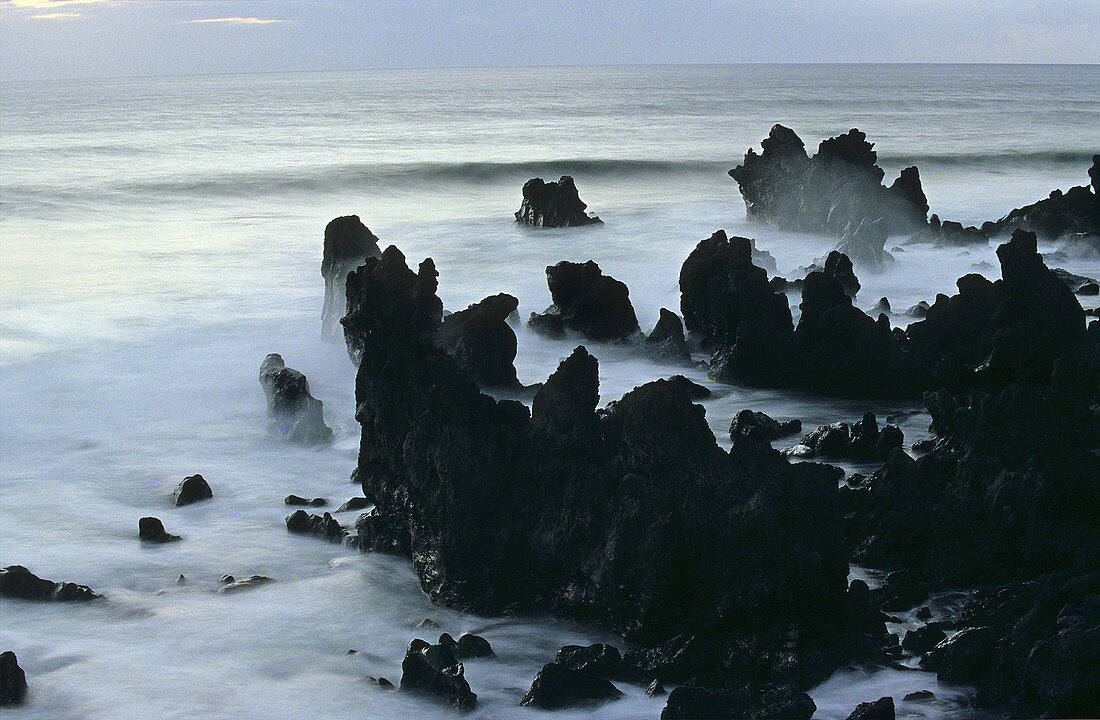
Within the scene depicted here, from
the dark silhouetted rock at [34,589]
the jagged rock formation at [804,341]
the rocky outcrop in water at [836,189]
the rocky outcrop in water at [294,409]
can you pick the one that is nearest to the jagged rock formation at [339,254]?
the rocky outcrop in water at [294,409]

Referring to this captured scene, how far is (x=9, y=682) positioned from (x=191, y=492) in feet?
9.79

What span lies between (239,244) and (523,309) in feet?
31.0

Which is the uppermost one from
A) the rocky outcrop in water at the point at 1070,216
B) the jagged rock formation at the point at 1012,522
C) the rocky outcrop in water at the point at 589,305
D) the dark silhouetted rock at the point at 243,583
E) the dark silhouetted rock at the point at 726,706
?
the rocky outcrop in water at the point at 1070,216

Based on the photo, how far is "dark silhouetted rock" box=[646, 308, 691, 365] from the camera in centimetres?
1195

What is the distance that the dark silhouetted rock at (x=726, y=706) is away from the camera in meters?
4.68

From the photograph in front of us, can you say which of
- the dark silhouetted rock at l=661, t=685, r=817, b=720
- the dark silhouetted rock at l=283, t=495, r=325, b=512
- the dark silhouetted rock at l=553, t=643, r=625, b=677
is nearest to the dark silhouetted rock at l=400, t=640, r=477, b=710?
the dark silhouetted rock at l=553, t=643, r=625, b=677

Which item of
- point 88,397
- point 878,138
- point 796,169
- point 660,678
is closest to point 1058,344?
point 660,678

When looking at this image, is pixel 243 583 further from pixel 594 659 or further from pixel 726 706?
pixel 726 706

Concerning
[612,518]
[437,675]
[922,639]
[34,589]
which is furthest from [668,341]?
[437,675]

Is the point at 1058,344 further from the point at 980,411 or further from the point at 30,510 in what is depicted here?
the point at 30,510

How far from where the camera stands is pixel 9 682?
529cm

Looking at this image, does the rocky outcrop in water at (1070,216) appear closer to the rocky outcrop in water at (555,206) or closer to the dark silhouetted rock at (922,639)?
the rocky outcrop in water at (555,206)

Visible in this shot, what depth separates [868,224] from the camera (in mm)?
18016

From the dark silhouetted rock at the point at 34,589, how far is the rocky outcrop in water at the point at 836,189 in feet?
51.0
